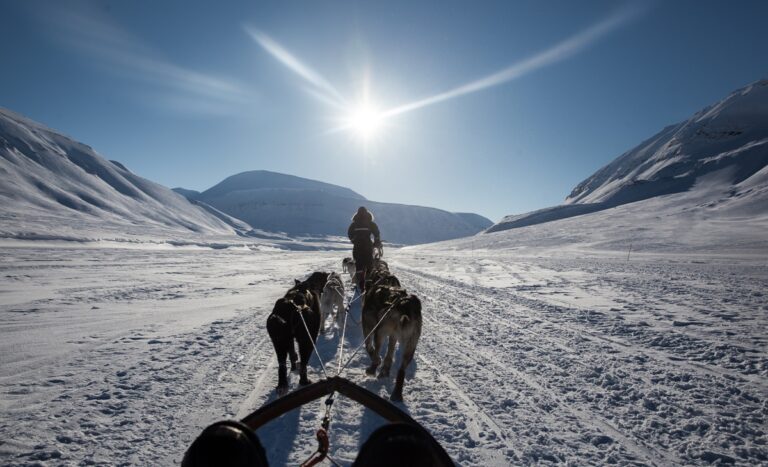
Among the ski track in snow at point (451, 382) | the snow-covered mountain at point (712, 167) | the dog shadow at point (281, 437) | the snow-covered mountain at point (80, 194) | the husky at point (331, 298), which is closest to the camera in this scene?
the dog shadow at point (281, 437)

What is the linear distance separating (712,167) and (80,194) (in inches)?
6688

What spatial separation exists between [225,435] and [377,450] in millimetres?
794

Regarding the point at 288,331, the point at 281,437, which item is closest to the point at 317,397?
the point at 281,437

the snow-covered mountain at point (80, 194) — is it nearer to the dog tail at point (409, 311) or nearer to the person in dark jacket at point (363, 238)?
the person in dark jacket at point (363, 238)

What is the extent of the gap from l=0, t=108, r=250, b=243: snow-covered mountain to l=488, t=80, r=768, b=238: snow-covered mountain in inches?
3693

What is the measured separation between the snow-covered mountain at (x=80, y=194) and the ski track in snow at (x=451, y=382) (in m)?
48.3

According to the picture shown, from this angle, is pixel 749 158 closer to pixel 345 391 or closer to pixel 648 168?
pixel 648 168

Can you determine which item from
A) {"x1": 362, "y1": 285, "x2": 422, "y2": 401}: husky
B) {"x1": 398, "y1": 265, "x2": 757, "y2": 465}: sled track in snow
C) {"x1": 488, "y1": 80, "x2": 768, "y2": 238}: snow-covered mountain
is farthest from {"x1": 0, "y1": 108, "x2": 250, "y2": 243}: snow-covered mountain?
{"x1": 488, "y1": 80, "x2": 768, "y2": 238}: snow-covered mountain

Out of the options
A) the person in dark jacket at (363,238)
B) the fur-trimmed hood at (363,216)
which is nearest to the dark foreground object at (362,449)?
the person in dark jacket at (363,238)

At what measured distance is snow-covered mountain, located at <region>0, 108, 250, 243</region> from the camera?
211 ft

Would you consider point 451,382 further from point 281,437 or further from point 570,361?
point 281,437

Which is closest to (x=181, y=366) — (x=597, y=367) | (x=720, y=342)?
(x=597, y=367)

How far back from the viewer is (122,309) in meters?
8.68

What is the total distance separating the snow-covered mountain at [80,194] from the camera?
211 ft
